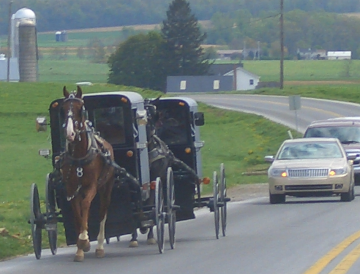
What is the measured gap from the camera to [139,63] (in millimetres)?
103625

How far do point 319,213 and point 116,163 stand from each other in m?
6.59

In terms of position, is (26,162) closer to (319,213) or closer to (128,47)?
(319,213)

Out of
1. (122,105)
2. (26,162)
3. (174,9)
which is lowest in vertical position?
(26,162)

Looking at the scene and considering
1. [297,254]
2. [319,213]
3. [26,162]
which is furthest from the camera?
[26,162]

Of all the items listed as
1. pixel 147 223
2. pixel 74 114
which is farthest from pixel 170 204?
pixel 74 114

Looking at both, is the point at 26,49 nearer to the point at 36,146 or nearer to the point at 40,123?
the point at 36,146

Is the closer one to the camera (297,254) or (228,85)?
(297,254)

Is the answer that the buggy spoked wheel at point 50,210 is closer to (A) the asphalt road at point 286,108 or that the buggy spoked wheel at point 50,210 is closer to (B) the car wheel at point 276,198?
(B) the car wheel at point 276,198

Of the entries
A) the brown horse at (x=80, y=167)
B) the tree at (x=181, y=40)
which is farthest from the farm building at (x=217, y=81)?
the brown horse at (x=80, y=167)

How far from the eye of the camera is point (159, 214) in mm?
13055

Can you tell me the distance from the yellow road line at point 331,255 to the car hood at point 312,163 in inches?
226

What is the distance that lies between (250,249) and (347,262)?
1835 millimetres

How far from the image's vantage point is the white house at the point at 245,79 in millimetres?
121000

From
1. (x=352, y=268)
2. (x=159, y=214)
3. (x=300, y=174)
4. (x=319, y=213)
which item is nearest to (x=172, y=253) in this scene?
(x=159, y=214)
